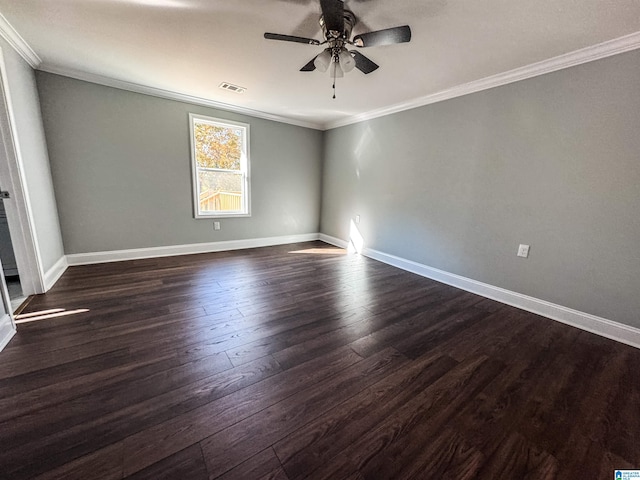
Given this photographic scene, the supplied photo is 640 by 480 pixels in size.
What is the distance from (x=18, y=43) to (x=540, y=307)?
5364 mm

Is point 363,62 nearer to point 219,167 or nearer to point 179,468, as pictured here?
point 179,468

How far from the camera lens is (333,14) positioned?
1510mm

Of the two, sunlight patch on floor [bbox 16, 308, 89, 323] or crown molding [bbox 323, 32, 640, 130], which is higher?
crown molding [bbox 323, 32, 640, 130]

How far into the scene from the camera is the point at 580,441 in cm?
120

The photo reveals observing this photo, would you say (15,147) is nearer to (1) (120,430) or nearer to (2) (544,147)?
(1) (120,430)

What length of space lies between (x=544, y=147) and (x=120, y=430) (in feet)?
11.9

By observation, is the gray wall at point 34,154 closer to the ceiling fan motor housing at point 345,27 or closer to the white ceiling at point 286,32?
the white ceiling at point 286,32

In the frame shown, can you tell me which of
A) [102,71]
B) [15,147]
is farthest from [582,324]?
[102,71]

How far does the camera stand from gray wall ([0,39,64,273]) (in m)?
2.24

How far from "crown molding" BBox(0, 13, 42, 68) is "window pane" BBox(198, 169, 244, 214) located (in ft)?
6.02

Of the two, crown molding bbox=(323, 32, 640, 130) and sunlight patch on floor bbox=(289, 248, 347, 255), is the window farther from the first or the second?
crown molding bbox=(323, 32, 640, 130)

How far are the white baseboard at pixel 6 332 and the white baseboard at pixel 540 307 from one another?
3.86 meters

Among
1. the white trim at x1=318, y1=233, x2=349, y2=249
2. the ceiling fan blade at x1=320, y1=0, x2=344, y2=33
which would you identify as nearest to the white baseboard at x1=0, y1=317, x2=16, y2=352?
the ceiling fan blade at x1=320, y1=0, x2=344, y2=33

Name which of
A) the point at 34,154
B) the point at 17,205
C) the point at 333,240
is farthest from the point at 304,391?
the point at 333,240
